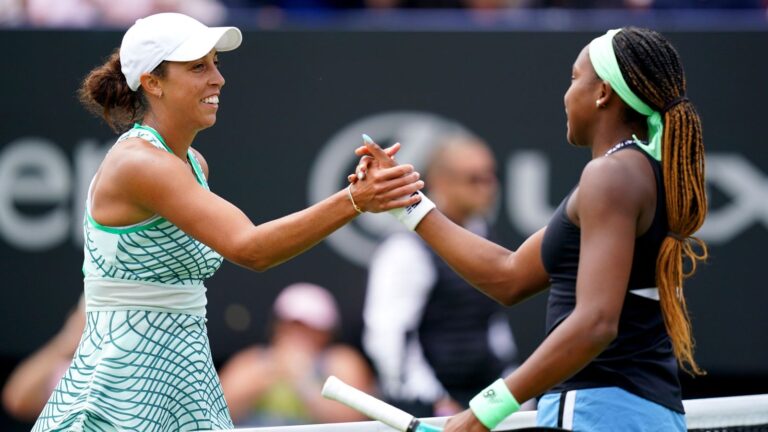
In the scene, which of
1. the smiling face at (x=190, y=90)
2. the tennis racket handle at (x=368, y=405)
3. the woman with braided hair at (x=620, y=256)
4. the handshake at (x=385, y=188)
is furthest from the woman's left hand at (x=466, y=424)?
the smiling face at (x=190, y=90)

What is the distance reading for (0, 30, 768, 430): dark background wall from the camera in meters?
6.78

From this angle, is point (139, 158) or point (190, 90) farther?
point (190, 90)

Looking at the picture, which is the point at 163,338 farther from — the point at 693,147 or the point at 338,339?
the point at 338,339

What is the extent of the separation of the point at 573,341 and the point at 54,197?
4.39 metres

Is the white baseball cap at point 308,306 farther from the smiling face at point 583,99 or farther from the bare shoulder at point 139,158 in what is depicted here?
the smiling face at point 583,99

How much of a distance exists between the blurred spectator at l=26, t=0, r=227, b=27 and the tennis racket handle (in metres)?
4.04

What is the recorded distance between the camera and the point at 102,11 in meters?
7.01

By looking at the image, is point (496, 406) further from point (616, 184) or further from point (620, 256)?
point (616, 184)

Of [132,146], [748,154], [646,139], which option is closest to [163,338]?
[132,146]

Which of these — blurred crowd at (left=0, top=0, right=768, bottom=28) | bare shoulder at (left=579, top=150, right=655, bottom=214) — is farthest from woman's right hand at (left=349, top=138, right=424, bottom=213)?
blurred crowd at (left=0, top=0, right=768, bottom=28)

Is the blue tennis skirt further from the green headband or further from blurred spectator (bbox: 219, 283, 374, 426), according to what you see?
blurred spectator (bbox: 219, 283, 374, 426)

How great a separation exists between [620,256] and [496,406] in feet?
1.48

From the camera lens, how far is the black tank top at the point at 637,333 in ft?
10.2

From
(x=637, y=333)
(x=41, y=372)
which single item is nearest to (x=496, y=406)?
(x=637, y=333)
